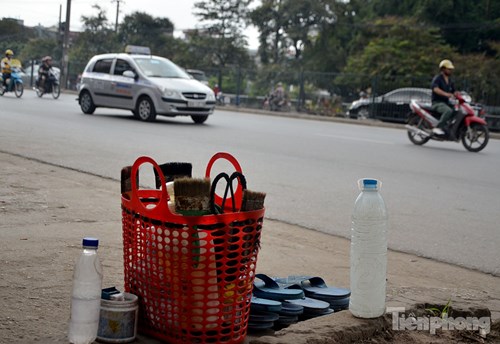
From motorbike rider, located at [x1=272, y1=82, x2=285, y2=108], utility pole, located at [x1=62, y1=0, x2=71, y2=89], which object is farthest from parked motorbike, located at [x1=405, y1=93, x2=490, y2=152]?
utility pole, located at [x1=62, y1=0, x2=71, y2=89]

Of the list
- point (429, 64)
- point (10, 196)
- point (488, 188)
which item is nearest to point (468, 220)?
point (488, 188)

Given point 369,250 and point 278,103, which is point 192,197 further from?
point 278,103

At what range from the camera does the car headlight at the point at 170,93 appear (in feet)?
60.0

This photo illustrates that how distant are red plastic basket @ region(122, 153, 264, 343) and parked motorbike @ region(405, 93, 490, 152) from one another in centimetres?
1329

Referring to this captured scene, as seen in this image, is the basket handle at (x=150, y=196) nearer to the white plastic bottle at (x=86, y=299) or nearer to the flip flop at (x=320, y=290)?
the white plastic bottle at (x=86, y=299)

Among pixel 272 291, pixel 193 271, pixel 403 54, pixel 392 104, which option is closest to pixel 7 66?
pixel 392 104

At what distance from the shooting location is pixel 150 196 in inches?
145

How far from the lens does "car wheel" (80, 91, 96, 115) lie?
66.5 ft

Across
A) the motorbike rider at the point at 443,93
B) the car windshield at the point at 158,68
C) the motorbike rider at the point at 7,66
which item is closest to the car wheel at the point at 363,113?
the car windshield at the point at 158,68

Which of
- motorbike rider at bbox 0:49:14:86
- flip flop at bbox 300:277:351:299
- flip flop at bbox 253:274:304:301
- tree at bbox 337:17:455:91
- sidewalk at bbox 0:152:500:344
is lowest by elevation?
sidewalk at bbox 0:152:500:344

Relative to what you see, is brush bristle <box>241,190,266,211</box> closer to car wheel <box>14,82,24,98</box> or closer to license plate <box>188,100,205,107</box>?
license plate <box>188,100,205,107</box>

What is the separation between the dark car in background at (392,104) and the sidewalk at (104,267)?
75.7 feet

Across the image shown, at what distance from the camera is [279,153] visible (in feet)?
41.4

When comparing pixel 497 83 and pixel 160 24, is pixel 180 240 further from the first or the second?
pixel 160 24
